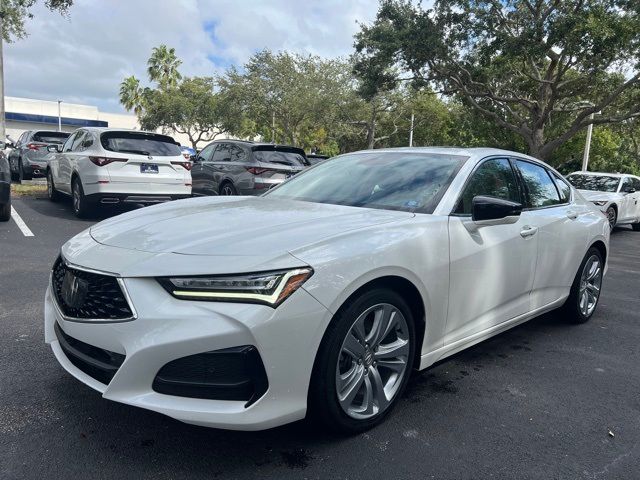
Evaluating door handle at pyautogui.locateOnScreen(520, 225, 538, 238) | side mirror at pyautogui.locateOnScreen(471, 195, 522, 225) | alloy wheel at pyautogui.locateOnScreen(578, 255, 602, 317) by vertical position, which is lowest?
alloy wheel at pyautogui.locateOnScreen(578, 255, 602, 317)

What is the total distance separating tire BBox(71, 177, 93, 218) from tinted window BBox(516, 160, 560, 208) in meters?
7.38

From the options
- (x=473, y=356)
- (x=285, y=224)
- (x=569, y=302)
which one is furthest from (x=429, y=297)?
(x=569, y=302)

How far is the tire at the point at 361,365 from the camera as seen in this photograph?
8.03ft

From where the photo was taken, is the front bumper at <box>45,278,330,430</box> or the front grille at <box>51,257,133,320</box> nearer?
the front bumper at <box>45,278,330,430</box>

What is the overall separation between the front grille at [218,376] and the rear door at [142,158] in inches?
287

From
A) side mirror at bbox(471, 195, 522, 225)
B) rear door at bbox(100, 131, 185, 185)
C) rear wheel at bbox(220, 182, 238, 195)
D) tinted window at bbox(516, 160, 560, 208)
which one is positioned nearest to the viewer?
side mirror at bbox(471, 195, 522, 225)

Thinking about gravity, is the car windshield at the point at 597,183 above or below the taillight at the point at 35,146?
below

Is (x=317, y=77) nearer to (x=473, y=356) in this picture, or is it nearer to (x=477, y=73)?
(x=477, y=73)

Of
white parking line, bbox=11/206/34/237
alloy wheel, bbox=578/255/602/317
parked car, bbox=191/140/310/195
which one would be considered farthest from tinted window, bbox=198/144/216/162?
alloy wheel, bbox=578/255/602/317

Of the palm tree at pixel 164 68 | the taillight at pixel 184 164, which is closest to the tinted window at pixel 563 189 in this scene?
the taillight at pixel 184 164

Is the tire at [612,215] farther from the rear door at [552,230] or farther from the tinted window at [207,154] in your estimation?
the tinted window at [207,154]

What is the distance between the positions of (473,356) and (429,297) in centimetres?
131

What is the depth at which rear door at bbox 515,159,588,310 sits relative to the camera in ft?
13.1

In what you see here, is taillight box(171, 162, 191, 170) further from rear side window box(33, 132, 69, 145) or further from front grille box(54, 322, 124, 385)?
rear side window box(33, 132, 69, 145)
